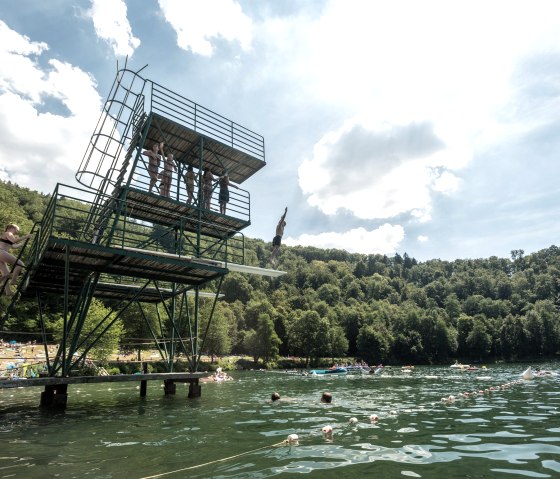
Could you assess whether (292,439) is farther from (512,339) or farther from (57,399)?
(512,339)

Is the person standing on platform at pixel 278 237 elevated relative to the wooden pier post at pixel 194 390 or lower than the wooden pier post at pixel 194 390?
elevated

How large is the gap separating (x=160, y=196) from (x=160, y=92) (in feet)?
20.5

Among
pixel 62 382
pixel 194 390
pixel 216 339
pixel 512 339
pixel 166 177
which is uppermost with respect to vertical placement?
pixel 166 177

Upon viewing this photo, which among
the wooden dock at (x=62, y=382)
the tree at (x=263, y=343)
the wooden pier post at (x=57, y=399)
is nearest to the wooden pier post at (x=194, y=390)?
the wooden dock at (x=62, y=382)

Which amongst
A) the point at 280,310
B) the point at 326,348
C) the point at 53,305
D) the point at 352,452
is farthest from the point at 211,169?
the point at 280,310

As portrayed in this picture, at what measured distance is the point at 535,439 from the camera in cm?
1195

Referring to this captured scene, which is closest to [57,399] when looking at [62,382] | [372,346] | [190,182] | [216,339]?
[62,382]

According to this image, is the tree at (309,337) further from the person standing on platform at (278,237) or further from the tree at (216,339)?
the person standing on platform at (278,237)

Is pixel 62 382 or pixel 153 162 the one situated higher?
pixel 153 162

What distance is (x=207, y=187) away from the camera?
24344 millimetres

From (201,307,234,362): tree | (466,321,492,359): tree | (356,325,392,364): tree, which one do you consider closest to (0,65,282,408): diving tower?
(201,307,234,362): tree

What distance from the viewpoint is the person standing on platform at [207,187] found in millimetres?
23844

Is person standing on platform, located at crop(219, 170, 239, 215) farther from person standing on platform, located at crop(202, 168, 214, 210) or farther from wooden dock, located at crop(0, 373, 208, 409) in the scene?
wooden dock, located at crop(0, 373, 208, 409)

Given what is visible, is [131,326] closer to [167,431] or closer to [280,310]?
[167,431]
